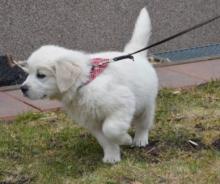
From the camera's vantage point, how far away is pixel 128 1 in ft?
29.9

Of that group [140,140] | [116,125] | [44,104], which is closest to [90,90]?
[116,125]

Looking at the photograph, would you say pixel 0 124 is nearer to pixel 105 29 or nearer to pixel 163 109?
pixel 163 109

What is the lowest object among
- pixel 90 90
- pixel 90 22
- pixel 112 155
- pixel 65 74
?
pixel 112 155

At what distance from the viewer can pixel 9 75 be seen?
7824 mm

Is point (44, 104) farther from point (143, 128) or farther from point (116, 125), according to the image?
point (116, 125)

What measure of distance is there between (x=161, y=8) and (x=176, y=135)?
4148 mm

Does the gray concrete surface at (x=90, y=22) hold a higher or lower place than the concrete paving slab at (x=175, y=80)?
higher

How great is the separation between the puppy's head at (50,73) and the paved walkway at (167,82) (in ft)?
5.76

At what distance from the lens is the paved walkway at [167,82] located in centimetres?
664

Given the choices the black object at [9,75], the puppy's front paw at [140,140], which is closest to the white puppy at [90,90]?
the puppy's front paw at [140,140]

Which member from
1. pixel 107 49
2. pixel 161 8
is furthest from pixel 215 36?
pixel 107 49

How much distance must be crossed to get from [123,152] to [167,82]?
2587mm

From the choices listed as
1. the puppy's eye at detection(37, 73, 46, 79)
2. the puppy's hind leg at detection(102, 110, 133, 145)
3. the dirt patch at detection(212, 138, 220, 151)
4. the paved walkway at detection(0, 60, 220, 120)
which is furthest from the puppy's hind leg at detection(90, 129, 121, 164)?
the paved walkway at detection(0, 60, 220, 120)

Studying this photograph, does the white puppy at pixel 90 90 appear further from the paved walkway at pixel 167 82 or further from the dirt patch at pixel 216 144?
the paved walkway at pixel 167 82
